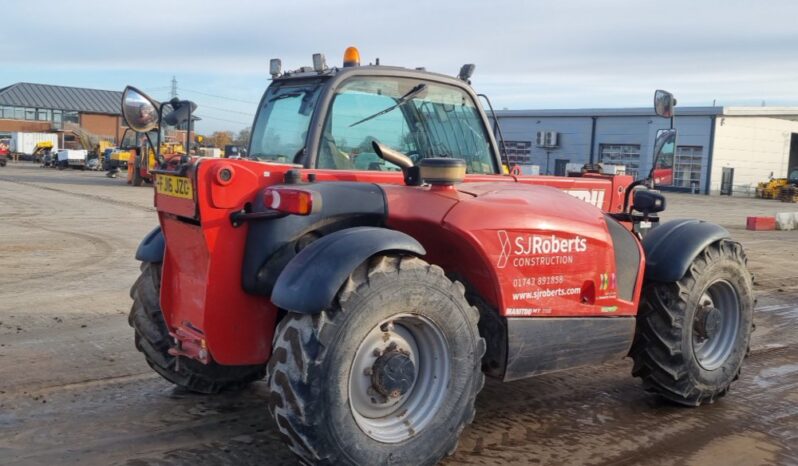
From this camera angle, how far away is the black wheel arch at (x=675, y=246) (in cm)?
477

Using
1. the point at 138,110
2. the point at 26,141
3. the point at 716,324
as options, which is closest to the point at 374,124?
the point at 138,110

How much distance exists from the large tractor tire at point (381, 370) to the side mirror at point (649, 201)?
187cm

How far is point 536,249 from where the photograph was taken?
4.11 metres

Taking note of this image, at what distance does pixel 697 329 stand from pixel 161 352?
348 cm

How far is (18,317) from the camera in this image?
713 centimetres

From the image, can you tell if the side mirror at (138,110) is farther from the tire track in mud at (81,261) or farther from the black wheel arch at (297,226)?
the tire track in mud at (81,261)

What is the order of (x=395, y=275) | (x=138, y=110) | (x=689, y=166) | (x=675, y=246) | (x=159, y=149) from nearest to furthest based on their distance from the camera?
(x=395, y=275) < (x=138, y=110) < (x=159, y=149) < (x=675, y=246) < (x=689, y=166)

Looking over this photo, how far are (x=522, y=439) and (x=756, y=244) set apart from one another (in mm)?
13931

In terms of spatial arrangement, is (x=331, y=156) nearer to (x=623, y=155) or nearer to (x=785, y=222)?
(x=785, y=222)

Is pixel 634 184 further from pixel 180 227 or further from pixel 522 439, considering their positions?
pixel 180 227

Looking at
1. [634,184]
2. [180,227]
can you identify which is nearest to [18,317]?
[180,227]

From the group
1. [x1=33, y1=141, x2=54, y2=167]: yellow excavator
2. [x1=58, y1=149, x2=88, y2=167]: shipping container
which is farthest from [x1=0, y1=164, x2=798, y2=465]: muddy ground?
[x1=33, y1=141, x2=54, y2=167]: yellow excavator

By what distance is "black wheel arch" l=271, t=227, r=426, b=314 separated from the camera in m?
3.32

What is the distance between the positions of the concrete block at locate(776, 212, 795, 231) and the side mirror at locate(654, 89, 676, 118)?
17.6m
